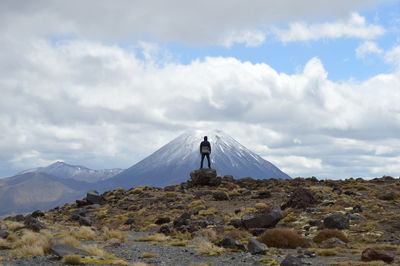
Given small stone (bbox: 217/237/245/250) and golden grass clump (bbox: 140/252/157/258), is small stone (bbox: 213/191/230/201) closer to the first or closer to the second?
small stone (bbox: 217/237/245/250)

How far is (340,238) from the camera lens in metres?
22.8

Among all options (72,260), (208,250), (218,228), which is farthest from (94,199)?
(72,260)

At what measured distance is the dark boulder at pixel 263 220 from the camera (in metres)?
27.6

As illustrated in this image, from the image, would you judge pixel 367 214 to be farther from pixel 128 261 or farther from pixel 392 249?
pixel 128 261

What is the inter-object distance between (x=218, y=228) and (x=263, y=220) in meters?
3.20

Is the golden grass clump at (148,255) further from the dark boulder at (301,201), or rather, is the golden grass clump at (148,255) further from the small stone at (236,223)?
the dark boulder at (301,201)

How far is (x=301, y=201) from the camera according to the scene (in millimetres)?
33438

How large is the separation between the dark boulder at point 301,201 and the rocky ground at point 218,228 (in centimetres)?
8

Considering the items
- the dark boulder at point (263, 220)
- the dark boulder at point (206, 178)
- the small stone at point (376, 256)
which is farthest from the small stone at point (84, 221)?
the small stone at point (376, 256)

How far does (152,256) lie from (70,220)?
82.0ft

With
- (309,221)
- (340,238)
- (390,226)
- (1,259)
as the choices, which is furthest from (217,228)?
(1,259)

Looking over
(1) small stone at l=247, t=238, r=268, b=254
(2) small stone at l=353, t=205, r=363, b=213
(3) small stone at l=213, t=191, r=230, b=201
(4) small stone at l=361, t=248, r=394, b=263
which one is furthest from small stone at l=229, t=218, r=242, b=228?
(4) small stone at l=361, t=248, r=394, b=263

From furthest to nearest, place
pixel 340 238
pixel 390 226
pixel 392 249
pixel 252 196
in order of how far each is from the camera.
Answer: pixel 252 196, pixel 390 226, pixel 340 238, pixel 392 249

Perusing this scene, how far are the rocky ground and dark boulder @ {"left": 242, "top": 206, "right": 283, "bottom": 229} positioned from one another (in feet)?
0.21
